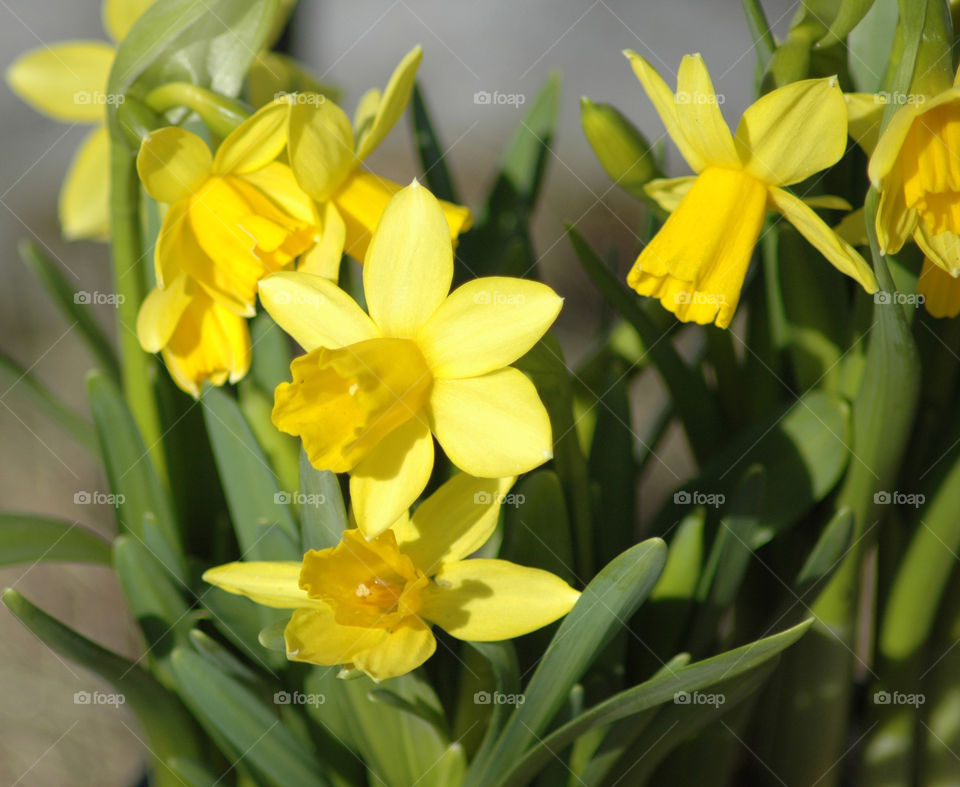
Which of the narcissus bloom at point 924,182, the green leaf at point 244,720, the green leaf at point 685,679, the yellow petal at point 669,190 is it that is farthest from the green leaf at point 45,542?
the narcissus bloom at point 924,182

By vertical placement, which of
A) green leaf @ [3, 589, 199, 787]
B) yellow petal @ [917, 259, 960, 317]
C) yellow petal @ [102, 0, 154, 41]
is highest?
yellow petal @ [102, 0, 154, 41]

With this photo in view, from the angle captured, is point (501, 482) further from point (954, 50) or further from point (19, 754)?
point (19, 754)

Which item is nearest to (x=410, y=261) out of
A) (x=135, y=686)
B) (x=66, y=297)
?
(x=135, y=686)

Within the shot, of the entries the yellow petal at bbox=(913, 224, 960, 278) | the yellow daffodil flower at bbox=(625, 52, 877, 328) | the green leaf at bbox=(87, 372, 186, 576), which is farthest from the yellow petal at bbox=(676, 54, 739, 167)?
the green leaf at bbox=(87, 372, 186, 576)

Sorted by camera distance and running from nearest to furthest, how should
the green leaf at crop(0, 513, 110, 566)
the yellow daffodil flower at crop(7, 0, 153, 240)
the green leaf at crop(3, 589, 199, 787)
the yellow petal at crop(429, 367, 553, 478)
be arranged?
1. the yellow petal at crop(429, 367, 553, 478)
2. the green leaf at crop(3, 589, 199, 787)
3. the green leaf at crop(0, 513, 110, 566)
4. the yellow daffodil flower at crop(7, 0, 153, 240)

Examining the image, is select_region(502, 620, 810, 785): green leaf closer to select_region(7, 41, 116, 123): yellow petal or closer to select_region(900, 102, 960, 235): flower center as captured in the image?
select_region(900, 102, 960, 235): flower center

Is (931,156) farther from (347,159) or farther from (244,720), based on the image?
(244,720)
